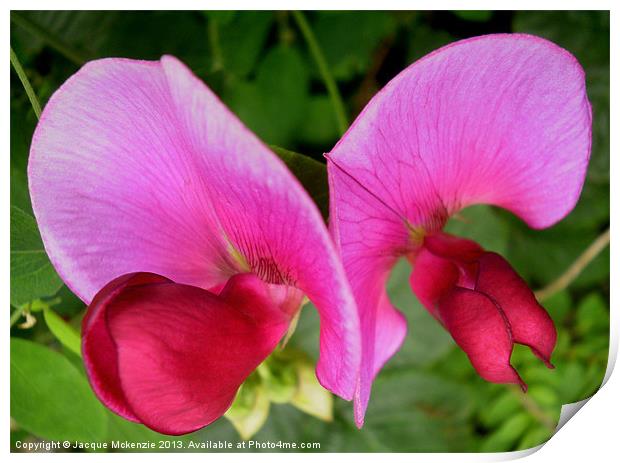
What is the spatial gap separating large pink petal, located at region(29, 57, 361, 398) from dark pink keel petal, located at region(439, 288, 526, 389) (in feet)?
0.22

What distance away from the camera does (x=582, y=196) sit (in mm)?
535

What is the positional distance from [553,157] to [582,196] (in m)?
0.21

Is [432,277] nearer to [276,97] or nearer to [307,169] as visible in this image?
[307,169]

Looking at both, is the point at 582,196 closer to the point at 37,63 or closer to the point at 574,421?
the point at 574,421

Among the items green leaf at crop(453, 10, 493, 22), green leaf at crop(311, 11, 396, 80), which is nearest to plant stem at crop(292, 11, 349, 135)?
green leaf at crop(311, 11, 396, 80)

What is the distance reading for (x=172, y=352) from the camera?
0.91 feet

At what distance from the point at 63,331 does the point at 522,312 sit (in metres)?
0.28

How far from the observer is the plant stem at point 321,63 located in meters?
0.51

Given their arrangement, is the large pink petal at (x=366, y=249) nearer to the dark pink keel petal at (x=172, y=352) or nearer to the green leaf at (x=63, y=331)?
the dark pink keel petal at (x=172, y=352)

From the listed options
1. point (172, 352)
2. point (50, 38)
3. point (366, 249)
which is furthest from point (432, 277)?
point (50, 38)

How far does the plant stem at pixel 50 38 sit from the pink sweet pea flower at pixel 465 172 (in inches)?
10.2

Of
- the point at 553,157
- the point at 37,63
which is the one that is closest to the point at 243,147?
the point at 553,157

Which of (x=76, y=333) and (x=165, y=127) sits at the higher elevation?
(x=165, y=127)

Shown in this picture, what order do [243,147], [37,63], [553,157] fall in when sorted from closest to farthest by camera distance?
[243,147], [553,157], [37,63]
